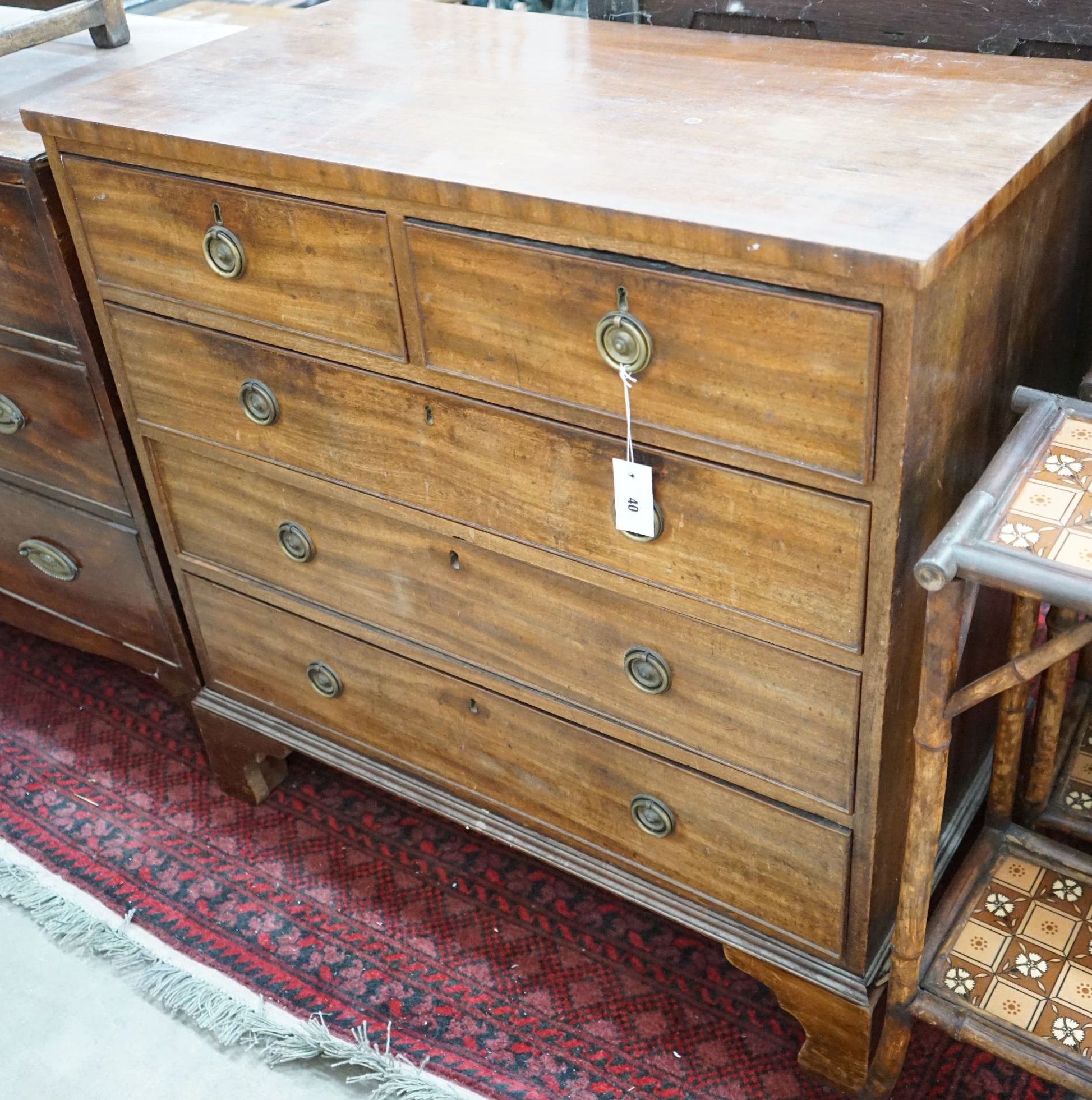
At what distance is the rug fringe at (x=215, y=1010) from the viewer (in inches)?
57.6

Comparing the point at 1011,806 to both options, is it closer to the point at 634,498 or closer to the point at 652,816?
the point at 652,816

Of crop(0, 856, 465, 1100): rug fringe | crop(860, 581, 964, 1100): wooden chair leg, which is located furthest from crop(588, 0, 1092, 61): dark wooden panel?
crop(0, 856, 465, 1100): rug fringe

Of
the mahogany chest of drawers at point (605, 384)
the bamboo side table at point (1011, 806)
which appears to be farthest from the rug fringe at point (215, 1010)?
the bamboo side table at point (1011, 806)

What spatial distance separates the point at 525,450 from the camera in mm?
1209

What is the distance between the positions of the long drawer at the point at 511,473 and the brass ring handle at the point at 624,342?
9cm

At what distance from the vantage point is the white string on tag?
1.07 meters

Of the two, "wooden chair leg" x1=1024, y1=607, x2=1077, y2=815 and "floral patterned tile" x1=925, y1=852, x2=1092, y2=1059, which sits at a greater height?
"wooden chair leg" x1=1024, y1=607, x2=1077, y2=815

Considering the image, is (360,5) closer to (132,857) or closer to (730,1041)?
(132,857)

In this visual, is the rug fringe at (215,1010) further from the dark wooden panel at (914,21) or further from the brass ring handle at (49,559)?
the dark wooden panel at (914,21)

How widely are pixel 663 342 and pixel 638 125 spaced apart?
243 millimetres

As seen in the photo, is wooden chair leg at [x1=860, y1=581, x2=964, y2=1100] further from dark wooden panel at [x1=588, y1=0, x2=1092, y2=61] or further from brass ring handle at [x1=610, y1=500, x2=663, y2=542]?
dark wooden panel at [x1=588, y1=0, x2=1092, y2=61]

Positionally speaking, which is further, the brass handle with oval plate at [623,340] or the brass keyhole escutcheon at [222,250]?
the brass keyhole escutcheon at [222,250]

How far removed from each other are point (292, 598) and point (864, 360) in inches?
34.1

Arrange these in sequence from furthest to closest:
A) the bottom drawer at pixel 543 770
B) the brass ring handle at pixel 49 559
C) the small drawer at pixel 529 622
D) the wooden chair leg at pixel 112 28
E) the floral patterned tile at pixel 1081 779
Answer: the brass ring handle at pixel 49 559 < the wooden chair leg at pixel 112 28 < the floral patterned tile at pixel 1081 779 < the bottom drawer at pixel 543 770 < the small drawer at pixel 529 622
